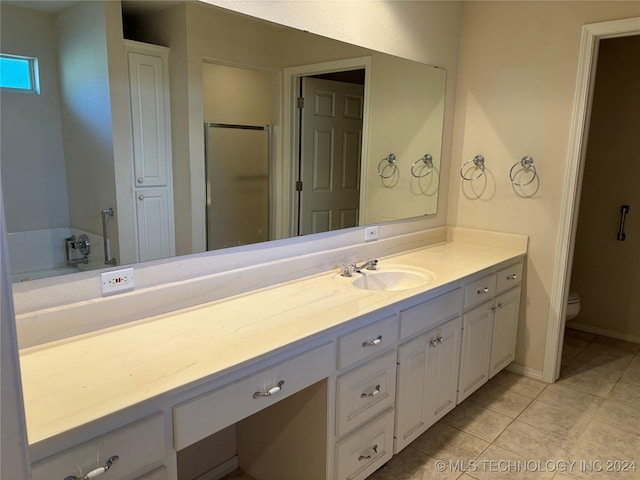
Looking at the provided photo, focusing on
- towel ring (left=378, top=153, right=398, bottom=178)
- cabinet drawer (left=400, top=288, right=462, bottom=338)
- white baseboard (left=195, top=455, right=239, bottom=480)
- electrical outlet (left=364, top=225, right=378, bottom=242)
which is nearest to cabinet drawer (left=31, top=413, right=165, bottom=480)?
white baseboard (left=195, top=455, right=239, bottom=480)

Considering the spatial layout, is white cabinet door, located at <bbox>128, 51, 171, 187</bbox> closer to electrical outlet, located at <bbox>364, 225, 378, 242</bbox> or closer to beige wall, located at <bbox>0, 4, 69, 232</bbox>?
beige wall, located at <bbox>0, 4, 69, 232</bbox>

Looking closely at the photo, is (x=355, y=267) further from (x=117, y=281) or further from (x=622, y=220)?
(x=622, y=220)

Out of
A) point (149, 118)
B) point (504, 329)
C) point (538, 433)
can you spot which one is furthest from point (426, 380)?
point (149, 118)

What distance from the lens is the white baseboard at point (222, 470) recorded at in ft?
6.45

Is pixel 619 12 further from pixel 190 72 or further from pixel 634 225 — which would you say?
pixel 190 72

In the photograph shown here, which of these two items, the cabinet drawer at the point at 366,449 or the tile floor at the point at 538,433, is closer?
the cabinet drawer at the point at 366,449

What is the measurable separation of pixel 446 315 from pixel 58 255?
1.65 metres

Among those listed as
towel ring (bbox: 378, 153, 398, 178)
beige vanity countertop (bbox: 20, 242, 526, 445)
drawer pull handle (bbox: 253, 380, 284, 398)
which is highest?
towel ring (bbox: 378, 153, 398, 178)

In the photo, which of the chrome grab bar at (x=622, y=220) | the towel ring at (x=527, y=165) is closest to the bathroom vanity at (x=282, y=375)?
the towel ring at (x=527, y=165)

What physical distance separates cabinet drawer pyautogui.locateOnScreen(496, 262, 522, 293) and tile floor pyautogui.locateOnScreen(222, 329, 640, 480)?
65 centimetres

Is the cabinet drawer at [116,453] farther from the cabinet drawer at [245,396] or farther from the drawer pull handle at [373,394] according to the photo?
the drawer pull handle at [373,394]

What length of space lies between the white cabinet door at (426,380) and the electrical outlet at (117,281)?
3.57ft

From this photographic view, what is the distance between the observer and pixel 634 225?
3.54m

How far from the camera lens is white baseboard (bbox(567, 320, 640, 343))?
144 inches
